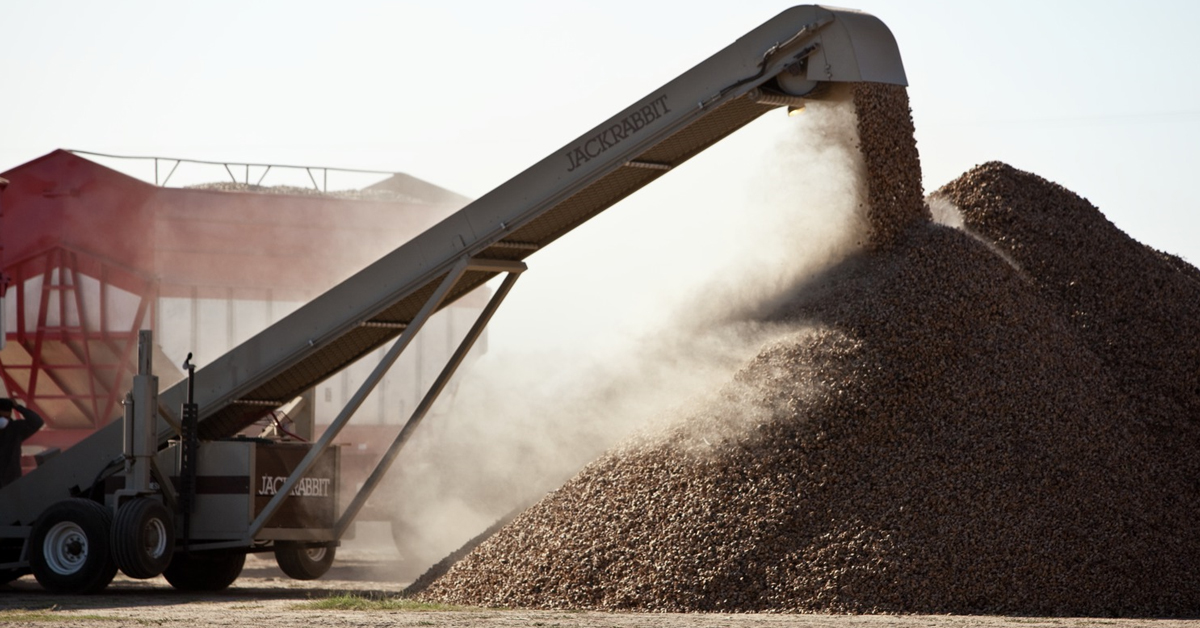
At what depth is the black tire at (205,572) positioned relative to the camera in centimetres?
1248

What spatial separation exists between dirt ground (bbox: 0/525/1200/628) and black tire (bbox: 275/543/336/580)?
24 centimetres

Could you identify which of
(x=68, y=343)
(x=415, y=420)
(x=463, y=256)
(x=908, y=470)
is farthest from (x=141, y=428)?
(x=68, y=343)

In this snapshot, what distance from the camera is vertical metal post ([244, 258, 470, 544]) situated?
1153 cm

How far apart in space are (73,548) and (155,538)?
0.74 metres

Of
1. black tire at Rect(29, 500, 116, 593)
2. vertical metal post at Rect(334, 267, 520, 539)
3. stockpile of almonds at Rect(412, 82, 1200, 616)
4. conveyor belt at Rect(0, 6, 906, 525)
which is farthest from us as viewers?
vertical metal post at Rect(334, 267, 520, 539)

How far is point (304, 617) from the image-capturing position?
→ 928 cm

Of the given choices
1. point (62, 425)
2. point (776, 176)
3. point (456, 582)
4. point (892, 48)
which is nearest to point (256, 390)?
point (456, 582)

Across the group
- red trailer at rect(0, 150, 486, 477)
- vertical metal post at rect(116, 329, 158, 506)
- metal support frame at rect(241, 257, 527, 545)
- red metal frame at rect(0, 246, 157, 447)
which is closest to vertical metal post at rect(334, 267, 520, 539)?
metal support frame at rect(241, 257, 527, 545)

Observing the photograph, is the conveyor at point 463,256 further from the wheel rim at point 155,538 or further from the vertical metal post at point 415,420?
the wheel rim at point 155,538

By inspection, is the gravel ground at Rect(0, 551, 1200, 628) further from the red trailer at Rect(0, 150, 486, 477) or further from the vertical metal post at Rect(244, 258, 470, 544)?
the red trailer at Rect(0, 150, 486, 477)

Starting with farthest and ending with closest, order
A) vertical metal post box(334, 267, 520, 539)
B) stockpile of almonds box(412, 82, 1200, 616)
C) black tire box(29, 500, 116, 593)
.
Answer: vertical metal post box(334, 267, 520, 539)
black tire box(29, 500, 116, 593)
stockpile of almonds box(412, 82, 1200, 616)

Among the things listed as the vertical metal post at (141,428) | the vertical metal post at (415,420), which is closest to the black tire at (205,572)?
the vertical metal post at (415,420)

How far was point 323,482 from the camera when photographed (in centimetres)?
1231

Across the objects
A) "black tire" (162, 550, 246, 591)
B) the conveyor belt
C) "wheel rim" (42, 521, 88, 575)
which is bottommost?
"black tire" (162, 550, 246, 591)
